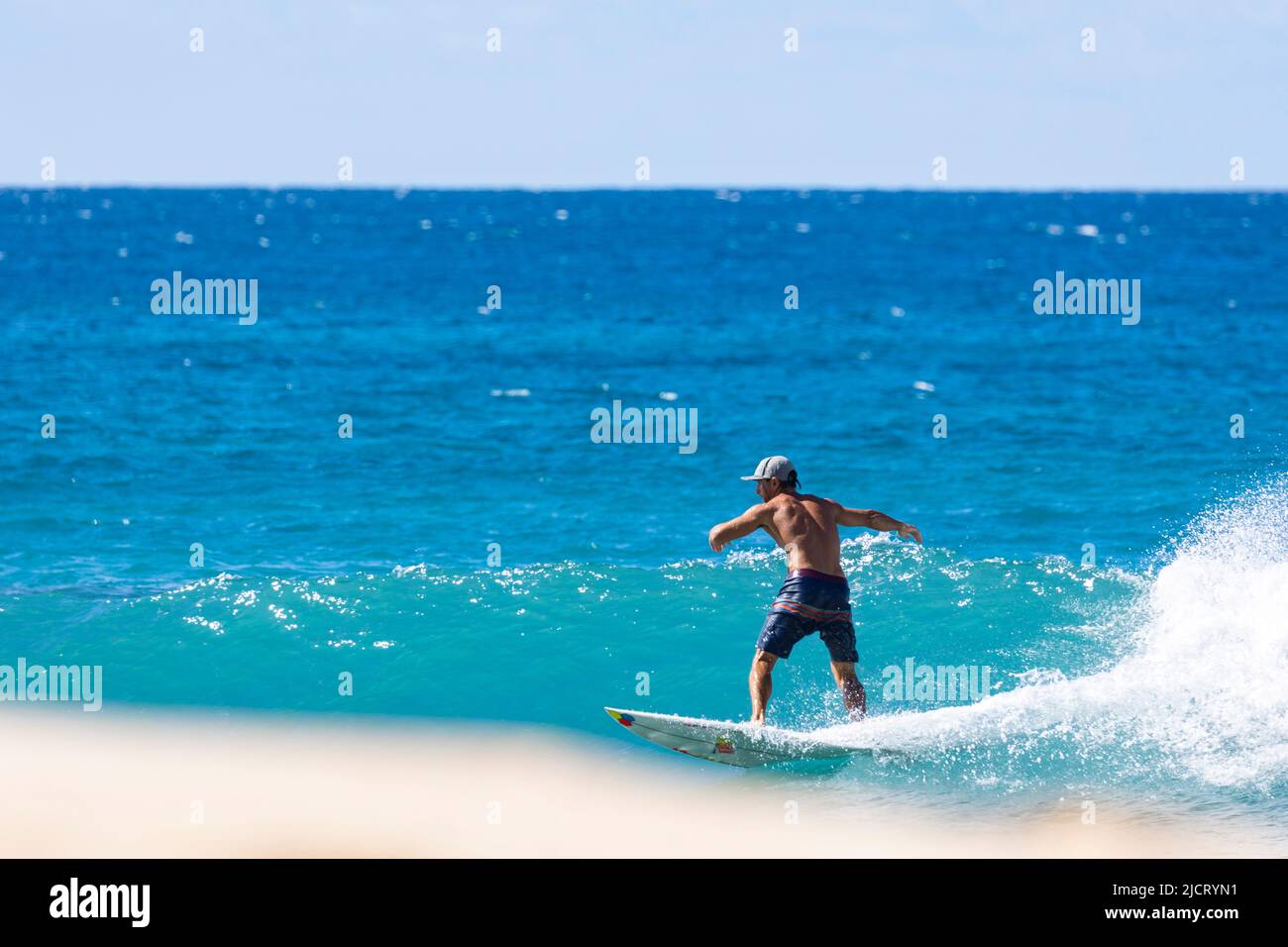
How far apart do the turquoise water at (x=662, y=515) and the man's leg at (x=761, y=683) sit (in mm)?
663

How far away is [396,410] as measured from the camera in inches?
1014

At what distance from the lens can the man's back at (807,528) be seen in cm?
1046

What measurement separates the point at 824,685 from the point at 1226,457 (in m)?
12.3

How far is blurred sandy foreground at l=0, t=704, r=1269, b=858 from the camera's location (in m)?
8.73

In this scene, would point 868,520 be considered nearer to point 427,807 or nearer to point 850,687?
point 850,687

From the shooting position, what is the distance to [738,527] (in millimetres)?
10070

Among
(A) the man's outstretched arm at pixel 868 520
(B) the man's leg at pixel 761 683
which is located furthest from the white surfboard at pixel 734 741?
(A) the man's outstretched arm at pixel 868 520

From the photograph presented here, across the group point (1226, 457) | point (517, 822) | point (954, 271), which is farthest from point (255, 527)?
point (954, 271)

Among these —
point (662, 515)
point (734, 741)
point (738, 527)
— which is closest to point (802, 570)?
point (738, 527)

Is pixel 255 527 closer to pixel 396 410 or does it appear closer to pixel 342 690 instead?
pixel 342 690

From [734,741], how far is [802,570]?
1308 millimetres

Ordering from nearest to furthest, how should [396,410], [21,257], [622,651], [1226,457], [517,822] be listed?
[517,822]
[622,651]
[1226,457]
[396,410]
[21,257]

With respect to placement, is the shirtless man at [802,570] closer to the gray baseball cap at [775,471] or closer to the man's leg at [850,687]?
the gray baseball cap at [775,471]

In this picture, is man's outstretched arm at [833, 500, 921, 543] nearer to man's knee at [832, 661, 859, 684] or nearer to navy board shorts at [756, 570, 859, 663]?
navy board shorts at [756, 570, 859, 663]
